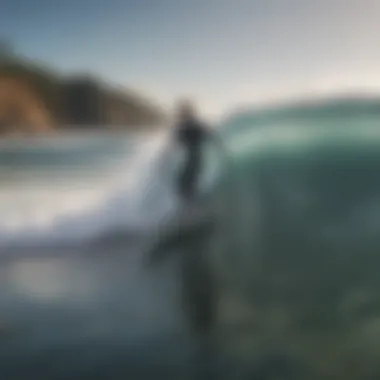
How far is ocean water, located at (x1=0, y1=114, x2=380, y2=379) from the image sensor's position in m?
1.42

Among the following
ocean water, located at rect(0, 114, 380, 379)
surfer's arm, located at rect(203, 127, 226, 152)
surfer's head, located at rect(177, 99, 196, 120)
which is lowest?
ocean water, located at rect(0, 114, 380, 379)

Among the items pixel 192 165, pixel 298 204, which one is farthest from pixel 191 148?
pixel 298 204

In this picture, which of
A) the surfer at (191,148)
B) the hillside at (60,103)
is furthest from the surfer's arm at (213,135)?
the hillside at (60,103)

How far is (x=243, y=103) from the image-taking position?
143 centimetres

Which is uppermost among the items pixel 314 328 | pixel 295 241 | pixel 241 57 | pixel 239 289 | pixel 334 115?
pixel 241 57

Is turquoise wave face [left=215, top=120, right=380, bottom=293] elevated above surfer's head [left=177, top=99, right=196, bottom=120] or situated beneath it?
situated beneath

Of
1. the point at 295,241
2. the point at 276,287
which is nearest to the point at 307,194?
the point at 295,241

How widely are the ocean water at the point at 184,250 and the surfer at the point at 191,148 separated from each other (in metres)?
0.03

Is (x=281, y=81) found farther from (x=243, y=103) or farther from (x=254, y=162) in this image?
(x=254, y=162)

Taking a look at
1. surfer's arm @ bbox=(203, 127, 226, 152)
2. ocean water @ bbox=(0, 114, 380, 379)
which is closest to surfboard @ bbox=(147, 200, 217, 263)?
ocean water @ bbox=(0, 114, 380, 379)

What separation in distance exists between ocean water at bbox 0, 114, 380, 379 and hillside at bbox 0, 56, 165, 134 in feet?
0.17

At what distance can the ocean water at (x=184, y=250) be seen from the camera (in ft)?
4.66

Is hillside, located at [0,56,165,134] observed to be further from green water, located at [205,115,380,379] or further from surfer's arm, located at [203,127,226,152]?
green water, located at [205,115,380,379]

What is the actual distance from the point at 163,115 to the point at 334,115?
1.50 ft
